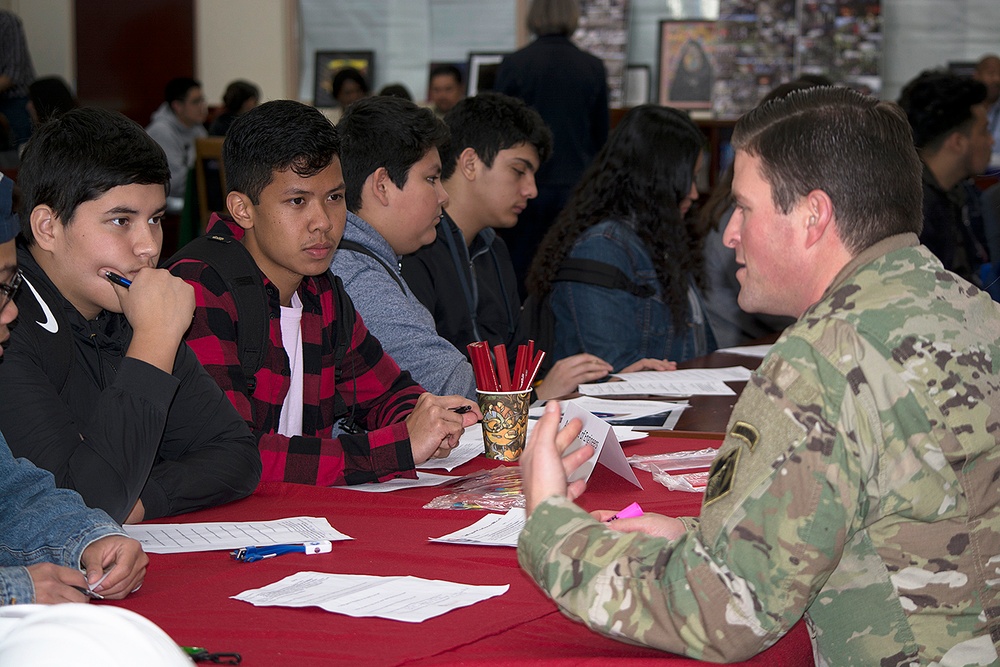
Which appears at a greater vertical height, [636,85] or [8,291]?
[636,85]

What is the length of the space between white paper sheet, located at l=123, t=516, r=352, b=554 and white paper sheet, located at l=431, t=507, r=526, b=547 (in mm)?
146

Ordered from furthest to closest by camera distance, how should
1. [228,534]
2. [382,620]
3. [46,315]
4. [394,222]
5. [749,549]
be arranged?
[394,222], [46,315], [228,534], [382,620], [749,549]

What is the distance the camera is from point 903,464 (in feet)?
3.41

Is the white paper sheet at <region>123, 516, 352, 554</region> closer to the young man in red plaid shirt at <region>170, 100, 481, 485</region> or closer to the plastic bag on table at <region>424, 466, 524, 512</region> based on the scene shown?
the plastic bag on table at <region>424, 466, 524, 512</region>

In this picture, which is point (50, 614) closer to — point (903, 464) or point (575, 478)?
point (903, 464)

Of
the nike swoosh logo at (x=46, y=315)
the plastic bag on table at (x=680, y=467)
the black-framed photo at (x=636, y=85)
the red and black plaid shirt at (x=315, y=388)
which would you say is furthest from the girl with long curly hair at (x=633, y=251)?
the black-framed photo at (x=636, y=85)

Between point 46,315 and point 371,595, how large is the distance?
73 cm

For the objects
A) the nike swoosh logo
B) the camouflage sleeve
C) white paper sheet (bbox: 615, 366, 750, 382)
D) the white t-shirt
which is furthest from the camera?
white paper sheet (bbox: 615, 366, 750, 382)

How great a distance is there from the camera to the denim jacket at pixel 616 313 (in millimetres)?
3154

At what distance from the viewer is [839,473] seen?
1.00 m

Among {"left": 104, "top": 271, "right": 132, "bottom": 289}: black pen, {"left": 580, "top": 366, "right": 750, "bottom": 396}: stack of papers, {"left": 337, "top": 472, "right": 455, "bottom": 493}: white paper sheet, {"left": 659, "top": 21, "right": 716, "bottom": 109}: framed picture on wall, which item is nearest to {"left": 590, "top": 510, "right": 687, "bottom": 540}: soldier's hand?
{"left": 337, "top": 472, "right": 455, "bottom": 493}: white paper sheet

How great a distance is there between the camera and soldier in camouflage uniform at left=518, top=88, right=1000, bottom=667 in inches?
39.3

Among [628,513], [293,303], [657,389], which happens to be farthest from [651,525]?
[657,389]

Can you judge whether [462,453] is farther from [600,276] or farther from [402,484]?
[600,276]
